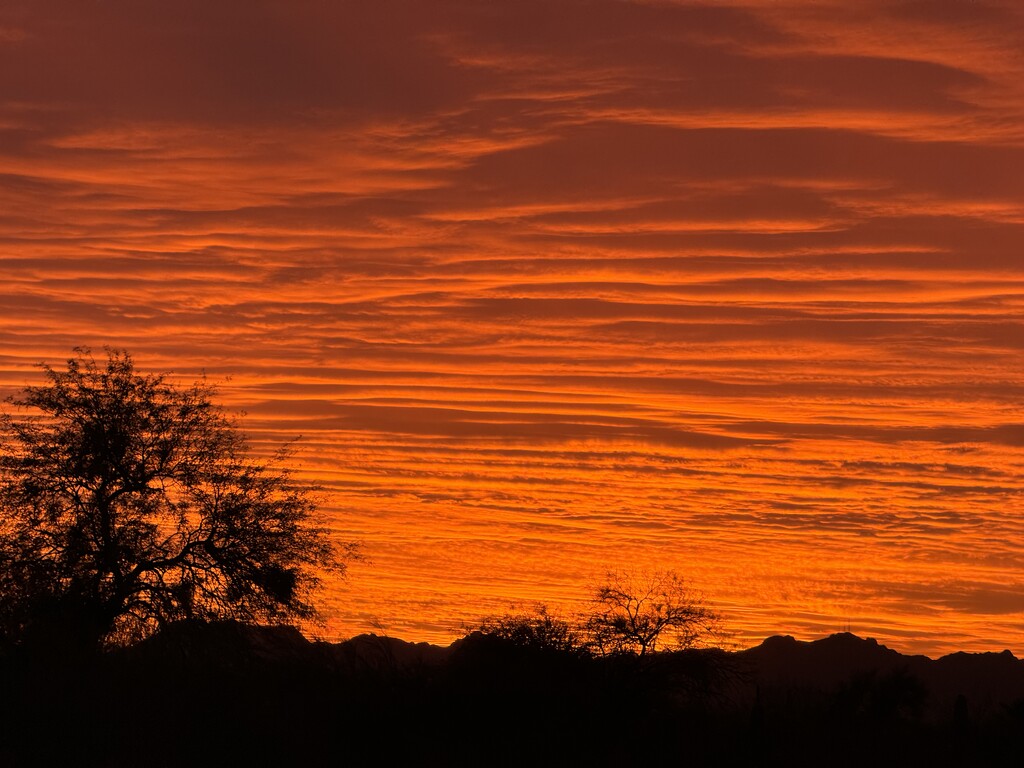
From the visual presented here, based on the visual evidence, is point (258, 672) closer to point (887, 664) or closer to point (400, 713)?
point (400, 713)

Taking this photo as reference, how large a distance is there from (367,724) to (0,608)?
39.5ft

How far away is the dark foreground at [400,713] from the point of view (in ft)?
106

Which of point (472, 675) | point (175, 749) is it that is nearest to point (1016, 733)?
point (472, 675)

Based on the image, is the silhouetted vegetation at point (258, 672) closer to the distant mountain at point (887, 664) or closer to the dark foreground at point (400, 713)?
the dark foreground at point (400, 713)

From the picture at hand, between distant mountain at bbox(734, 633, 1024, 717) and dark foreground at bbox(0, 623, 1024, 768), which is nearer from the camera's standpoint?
dark foreground at bbox(0, 623, 1024, 768)

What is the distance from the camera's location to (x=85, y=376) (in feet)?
143

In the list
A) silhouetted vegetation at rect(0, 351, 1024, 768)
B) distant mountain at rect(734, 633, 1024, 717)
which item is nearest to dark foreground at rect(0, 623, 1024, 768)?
silhouetted vegetation at rect(0, 351, 1024, 768)

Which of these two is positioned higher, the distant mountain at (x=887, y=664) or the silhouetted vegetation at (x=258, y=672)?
the distant mountain at (x=887, y=664)

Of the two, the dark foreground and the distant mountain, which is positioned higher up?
the distant mountain

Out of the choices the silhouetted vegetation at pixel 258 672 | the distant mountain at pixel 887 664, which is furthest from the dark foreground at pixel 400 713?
the distant mountain at pixel 887 664

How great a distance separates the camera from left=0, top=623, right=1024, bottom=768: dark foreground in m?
32.3

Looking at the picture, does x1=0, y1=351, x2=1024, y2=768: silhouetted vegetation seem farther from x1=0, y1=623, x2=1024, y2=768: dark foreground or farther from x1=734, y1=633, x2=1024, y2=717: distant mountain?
x1=734, y1=633, x2=1024, y2=717: distant mountain

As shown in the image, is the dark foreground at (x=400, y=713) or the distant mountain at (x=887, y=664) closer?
the dark foreground at (x=400, y=713)

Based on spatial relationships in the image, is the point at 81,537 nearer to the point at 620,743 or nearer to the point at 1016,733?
the point at 620,743
